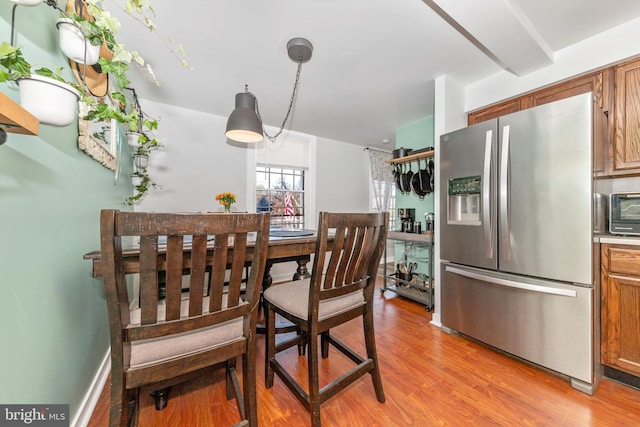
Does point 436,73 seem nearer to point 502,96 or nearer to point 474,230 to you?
point 502,96

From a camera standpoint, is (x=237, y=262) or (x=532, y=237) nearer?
(x=237, y=262)

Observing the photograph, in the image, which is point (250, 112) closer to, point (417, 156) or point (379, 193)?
point (417, 156)

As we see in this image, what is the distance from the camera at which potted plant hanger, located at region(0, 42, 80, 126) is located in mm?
606

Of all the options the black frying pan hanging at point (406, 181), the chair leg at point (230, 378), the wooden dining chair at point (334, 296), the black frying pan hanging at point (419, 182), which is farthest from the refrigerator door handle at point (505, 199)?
the chair leg at point (230, 378)

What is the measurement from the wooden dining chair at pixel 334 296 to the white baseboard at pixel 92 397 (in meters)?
0.91

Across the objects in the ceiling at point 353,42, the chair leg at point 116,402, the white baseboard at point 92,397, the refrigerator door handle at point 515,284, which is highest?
the ceiling at point 353,42

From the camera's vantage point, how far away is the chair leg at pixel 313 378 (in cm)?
117

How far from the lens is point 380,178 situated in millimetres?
5016

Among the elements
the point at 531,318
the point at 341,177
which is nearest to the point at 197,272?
the point at 531,318

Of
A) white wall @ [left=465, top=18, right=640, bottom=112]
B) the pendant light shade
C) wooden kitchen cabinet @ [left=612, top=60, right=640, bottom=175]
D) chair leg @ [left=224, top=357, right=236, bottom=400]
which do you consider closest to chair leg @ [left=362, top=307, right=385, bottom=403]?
chair leg @ [left=224, top=357, right=236, bottom=400]

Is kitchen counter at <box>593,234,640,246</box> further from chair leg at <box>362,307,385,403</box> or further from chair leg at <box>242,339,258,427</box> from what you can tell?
chair leg at <box>242,339,258,427</box>

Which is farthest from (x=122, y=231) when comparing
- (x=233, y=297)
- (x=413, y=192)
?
(x=413, y=192)

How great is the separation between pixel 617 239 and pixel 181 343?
248 centimetres

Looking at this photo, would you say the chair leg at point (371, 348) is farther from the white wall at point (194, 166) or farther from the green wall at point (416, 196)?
the white wall at point (194, 166)
